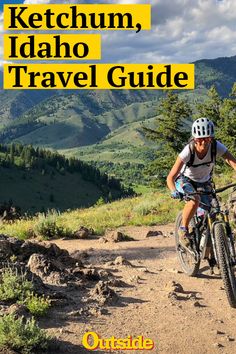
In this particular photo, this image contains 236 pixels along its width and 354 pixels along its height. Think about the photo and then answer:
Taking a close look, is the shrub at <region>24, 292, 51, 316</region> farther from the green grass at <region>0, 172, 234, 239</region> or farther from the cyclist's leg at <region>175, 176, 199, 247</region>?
the green grass at <region>0, 172, 234, 239</region>

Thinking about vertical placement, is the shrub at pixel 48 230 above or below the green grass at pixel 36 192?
above

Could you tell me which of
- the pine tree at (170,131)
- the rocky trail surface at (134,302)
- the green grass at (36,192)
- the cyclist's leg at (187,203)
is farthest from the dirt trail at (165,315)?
the green grass at (36,192)

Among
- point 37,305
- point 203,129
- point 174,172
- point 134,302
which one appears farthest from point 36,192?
point 37,305

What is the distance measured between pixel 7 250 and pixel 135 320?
3.77 m

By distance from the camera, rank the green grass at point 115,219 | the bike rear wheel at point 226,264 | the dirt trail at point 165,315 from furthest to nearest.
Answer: the green grass at point 115,219 < the bike rear wheel at point 226,264 < the dirt trail at point 165,315

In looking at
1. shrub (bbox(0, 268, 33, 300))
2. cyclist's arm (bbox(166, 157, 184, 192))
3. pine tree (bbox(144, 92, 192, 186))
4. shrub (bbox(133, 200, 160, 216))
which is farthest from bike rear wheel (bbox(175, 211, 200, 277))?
pine tree (bbox(144, 92, 192, 186))

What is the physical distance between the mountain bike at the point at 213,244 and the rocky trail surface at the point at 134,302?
0.35m

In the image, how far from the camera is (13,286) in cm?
679

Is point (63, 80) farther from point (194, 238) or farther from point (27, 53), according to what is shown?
point (194, 238)

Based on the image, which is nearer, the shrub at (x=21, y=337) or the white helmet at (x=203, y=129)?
the shrub at (x=21, y=337)

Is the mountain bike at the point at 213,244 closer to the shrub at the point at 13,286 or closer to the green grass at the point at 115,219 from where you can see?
the shrub at the point at 13,286

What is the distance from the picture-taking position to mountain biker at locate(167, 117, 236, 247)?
7.25 m

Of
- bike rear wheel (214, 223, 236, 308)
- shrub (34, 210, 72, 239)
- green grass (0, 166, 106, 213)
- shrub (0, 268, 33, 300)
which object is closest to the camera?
shrub (0, 268, 33, 300)

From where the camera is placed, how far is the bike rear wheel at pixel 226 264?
6.68 metres
